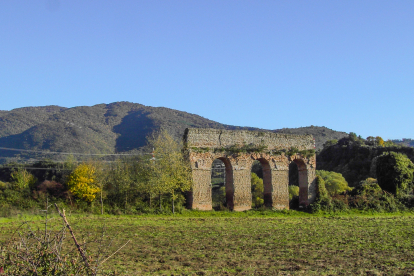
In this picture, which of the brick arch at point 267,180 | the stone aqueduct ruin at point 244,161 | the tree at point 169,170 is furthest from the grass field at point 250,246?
the brick arch at point 267,180

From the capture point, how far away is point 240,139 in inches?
984

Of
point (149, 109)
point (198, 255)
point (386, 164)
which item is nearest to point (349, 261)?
point (198, 255)

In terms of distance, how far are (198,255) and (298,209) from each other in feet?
53.1

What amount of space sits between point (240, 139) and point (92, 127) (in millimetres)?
63691

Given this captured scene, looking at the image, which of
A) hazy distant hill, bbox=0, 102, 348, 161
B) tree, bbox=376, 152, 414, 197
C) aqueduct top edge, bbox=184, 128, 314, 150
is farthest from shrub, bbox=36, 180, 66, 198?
hazy distant hill, bbox=0, 102, 348, 161

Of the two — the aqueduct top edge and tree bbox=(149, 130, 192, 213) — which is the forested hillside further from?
tree bbox=(149, 130, 192, 213)

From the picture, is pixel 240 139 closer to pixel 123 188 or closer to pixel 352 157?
pixel 123 188

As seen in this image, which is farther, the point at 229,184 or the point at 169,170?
the point at 229,184

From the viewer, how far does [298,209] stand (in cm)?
2611

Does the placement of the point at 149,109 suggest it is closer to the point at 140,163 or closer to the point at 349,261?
the point at 140,163

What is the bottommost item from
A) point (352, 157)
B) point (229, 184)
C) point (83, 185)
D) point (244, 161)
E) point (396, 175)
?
point (83, 185)

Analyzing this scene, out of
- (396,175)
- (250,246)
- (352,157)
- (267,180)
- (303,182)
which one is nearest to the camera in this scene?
(250,246)

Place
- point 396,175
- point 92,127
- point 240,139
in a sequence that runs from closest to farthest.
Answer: point 240,139 < point 396,175 < point 92,127

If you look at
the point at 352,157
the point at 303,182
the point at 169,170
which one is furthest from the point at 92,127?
the point at 303,182
